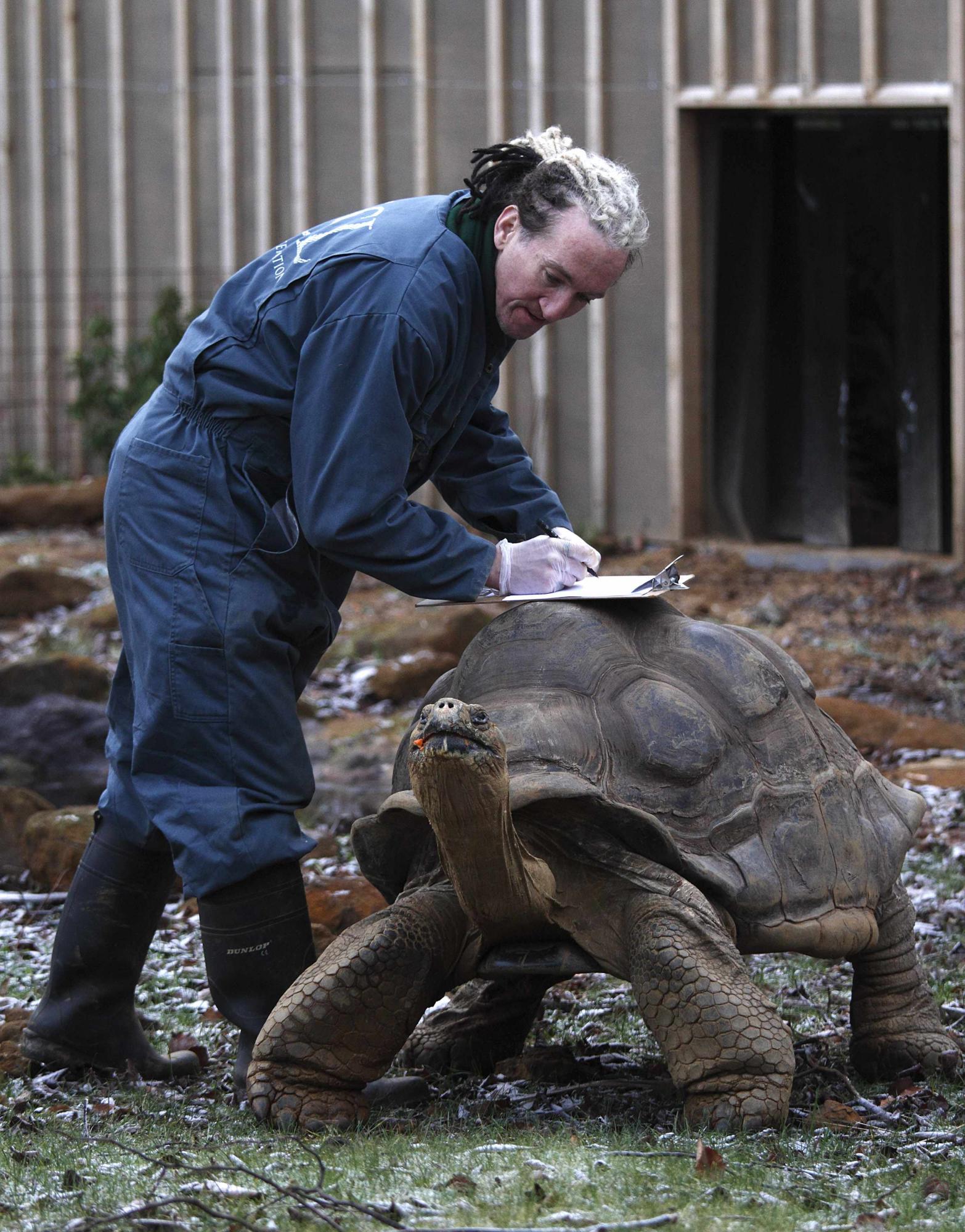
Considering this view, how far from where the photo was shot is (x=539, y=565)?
3.78 meters

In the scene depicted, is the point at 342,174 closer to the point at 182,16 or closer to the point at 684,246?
the point at 182,16

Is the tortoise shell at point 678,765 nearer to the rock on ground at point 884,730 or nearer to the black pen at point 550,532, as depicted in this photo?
the black pen at point 550,532

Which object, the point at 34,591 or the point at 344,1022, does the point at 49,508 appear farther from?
the point at 344,1022

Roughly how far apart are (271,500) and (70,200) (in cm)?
970

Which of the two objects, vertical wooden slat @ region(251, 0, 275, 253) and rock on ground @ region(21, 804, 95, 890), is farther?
vertical wooden slat @ region(251, 0, 275, 253)

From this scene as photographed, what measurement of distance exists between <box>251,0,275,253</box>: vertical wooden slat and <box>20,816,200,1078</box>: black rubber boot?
27.6 ft

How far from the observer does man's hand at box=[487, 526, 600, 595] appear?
372 cm

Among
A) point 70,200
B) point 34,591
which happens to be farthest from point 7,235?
point 34,591

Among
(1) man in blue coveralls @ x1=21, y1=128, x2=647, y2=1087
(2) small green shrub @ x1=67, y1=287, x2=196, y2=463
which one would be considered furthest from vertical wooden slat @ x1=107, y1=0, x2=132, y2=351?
(1) man in blue coveralls @ x1=21, y1=128, x2=647, y2=1087

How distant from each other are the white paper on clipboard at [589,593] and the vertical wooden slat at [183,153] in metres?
9.00

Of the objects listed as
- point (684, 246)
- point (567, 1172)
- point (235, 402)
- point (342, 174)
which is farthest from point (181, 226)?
point (567, 1172)

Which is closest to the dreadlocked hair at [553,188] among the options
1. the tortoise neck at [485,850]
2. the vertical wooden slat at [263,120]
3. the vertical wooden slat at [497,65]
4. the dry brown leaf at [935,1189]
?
the tortoise neck at [485,850]

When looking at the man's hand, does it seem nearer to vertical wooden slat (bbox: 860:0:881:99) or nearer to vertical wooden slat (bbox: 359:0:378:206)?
vertical wooden slat (bbox: 860:0:881:99)

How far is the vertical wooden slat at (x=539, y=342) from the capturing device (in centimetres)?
1082
